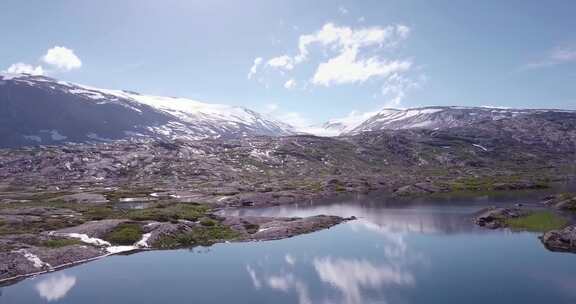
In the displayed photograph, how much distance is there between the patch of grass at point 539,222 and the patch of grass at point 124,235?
80.8m

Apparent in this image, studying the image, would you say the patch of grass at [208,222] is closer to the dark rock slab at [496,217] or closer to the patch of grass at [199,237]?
the patch of grass at [199,237]

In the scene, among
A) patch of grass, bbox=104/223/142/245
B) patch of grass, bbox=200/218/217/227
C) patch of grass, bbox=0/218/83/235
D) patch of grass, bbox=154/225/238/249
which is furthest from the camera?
patch of grass, bbox=200/218/217/227

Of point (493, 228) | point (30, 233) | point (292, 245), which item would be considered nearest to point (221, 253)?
point (292, 245)

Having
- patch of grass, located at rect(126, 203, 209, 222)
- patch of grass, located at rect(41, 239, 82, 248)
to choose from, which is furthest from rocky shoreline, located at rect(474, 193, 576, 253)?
patch of grass, located at rect(41, 239, 82, 248)

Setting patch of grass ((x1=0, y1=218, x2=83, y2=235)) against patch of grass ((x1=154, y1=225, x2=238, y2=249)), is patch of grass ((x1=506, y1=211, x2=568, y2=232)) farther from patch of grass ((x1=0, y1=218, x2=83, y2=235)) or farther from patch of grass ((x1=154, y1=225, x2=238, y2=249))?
patch of grass ((x1=0, y1=218, x2=83, y2=235))

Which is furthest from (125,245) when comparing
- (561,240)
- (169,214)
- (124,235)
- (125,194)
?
(125,194)

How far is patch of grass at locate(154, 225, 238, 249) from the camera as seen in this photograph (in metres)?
94.9

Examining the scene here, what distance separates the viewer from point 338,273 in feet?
238

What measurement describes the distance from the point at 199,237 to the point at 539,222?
75.9 m

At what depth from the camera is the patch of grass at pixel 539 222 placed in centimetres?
10175

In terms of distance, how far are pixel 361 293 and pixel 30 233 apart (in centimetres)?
6975

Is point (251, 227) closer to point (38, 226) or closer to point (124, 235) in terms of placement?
point (124, 235)

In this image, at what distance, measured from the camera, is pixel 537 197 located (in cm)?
15975

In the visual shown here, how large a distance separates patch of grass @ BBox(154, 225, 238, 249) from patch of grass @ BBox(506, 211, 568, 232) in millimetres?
63071
